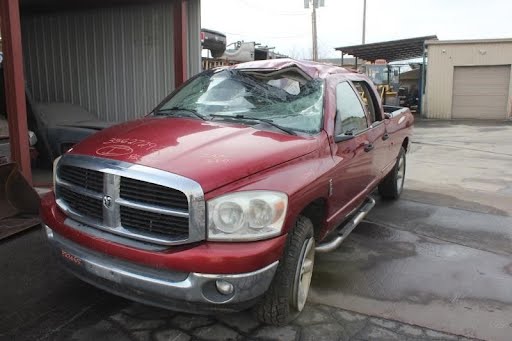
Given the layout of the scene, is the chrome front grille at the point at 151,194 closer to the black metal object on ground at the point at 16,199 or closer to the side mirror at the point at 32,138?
the black metal object on ground at the point at 16,199

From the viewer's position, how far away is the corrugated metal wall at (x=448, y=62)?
75.1 feet

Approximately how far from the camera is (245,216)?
2.85 meters

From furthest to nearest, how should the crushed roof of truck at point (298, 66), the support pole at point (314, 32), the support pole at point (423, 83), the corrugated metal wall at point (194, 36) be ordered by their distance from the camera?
the support pole at point (314, 32)
the support pole at point (423, 83)
the corrugated metal wall at point (194, 36)
the crushed roof of truck at point (298, 66)

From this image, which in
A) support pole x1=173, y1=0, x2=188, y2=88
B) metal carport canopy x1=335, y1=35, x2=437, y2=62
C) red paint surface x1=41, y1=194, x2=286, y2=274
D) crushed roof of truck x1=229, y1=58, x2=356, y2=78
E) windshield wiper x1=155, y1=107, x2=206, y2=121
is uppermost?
metal carport canopy x1=335, y1=35, x2=437, y2=62

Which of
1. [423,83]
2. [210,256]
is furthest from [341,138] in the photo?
[423,83]

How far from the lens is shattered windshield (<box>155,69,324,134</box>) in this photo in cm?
394

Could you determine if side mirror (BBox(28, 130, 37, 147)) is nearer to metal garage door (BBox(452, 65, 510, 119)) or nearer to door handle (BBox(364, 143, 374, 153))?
door handle (BBox(364, 143, 374, 153))

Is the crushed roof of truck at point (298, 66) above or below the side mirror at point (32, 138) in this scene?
above

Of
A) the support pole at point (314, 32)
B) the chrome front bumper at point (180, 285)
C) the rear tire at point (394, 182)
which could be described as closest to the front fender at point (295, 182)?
the chrome front bumper at point (180, 285)

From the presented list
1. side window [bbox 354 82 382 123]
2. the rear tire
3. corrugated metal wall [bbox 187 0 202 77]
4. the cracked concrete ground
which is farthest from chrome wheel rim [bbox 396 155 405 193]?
corrugated metal wall [bbox 187 0 202 77]

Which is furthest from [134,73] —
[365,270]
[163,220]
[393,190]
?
[163,220]

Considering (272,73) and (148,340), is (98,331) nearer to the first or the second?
(148,340)

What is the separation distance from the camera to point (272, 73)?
448 centimetres

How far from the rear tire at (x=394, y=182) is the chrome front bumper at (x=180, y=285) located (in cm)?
428
